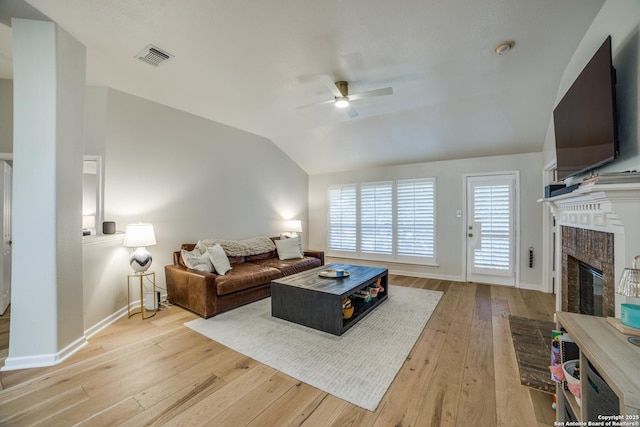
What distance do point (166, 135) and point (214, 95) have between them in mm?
976

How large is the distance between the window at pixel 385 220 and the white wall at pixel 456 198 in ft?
0.49

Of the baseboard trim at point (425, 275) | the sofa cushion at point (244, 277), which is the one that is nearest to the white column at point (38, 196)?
the sofa cushion at point (244, 277)

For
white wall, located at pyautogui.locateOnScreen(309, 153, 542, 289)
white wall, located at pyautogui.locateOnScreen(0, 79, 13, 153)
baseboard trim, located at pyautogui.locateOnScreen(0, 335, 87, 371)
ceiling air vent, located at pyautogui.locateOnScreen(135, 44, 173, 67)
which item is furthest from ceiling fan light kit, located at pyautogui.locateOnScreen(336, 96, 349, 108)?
white wall, located at pyautogui.locateOnScreen(0, 79, 13, 153)

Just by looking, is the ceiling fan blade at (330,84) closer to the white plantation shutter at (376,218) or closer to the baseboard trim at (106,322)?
the white plantation shutter at (376,218)

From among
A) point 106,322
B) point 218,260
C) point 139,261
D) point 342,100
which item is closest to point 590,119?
point 342,100

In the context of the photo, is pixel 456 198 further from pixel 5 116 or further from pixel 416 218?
pixel 5 116

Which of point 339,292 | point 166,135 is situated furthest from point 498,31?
point 166,135

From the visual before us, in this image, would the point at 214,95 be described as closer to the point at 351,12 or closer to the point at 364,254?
the point at 351,12

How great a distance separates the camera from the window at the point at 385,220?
5156 mm

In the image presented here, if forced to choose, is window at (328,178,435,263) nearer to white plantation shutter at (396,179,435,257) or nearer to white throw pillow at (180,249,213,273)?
white plantation shutter at (396,179,435,257)

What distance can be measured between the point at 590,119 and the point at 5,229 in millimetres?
5978

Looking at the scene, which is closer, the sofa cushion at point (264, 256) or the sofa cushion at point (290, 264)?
the sofa cushion at point (290, 264)

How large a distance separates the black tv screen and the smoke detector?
2.01ft

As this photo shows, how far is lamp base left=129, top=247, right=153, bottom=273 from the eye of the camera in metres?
3.06
